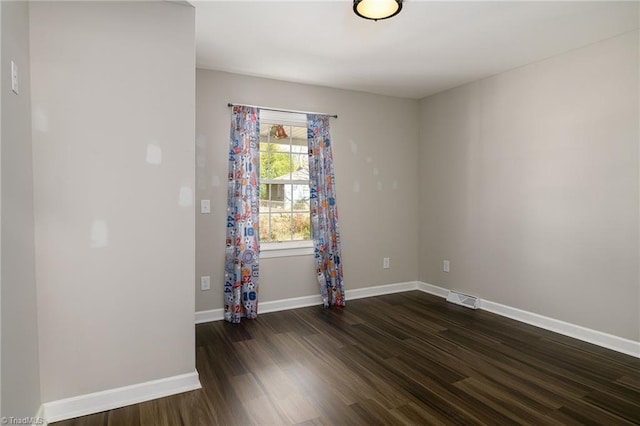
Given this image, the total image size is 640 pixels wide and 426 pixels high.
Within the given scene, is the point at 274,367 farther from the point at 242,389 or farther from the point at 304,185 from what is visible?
the point at 304,185

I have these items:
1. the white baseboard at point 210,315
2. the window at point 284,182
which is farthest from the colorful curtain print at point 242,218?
the window at point 284,182

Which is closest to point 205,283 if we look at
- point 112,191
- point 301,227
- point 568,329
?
point 301,227

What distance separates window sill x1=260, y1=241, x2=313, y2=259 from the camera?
3.90 meters

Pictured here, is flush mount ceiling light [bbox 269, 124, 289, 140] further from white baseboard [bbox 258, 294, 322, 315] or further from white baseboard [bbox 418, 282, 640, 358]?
white baseboard [bbox 418, 282, 640, 358]

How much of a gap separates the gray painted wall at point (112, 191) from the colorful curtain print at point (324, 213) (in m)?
1.89

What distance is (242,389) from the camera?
230 centimetres

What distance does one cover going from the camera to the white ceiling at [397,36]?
2.45 meters

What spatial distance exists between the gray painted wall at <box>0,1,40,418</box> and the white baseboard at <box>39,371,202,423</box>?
0.13 metres

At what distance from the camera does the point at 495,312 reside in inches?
151

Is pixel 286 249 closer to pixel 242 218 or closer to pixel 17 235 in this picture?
pixel 242 218

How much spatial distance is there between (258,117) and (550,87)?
279 centimetres

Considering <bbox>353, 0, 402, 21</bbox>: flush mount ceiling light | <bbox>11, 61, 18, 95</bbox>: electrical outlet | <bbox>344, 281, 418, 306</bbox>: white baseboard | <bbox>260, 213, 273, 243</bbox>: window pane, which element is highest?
<bbox>353, 0, 402, 21</bbox>: flush mount ceiling light

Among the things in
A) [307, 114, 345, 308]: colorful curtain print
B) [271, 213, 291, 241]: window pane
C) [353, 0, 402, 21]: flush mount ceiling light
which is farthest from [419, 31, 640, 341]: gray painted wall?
[353, 0, 402, 21]: flush mount ceiling light

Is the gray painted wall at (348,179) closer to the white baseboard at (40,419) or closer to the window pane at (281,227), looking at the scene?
the window pane at (281,227)
